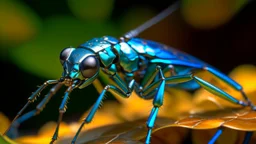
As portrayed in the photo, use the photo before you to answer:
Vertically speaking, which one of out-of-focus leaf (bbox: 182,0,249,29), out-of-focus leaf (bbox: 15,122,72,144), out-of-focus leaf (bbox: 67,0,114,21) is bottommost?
out-of-focus leaf (bbox: 15,122,72,144)

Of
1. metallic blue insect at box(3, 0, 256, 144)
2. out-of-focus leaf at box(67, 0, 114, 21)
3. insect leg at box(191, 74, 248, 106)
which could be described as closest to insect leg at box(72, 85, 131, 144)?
metallic blue insect at box(3, 0, 256, 144)

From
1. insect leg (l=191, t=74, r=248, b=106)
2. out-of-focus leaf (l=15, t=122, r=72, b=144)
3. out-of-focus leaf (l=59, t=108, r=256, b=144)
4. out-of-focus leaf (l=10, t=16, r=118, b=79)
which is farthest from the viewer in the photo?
out-of-focus leaf (l=10, t=16, r=118, b=79)

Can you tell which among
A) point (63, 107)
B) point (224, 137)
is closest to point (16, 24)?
point (63, 107)

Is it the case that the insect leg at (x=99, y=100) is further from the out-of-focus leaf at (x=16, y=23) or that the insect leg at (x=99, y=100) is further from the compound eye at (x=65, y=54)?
the out-of-focus leaf at (x=16, y=23)

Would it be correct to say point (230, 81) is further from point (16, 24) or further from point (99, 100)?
point (16, 24)

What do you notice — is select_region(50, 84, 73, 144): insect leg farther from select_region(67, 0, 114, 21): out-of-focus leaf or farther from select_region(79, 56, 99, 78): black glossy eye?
select_region(67, 0, 114, 21): out-of-focus leaf

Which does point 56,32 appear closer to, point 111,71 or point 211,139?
point 111,71
